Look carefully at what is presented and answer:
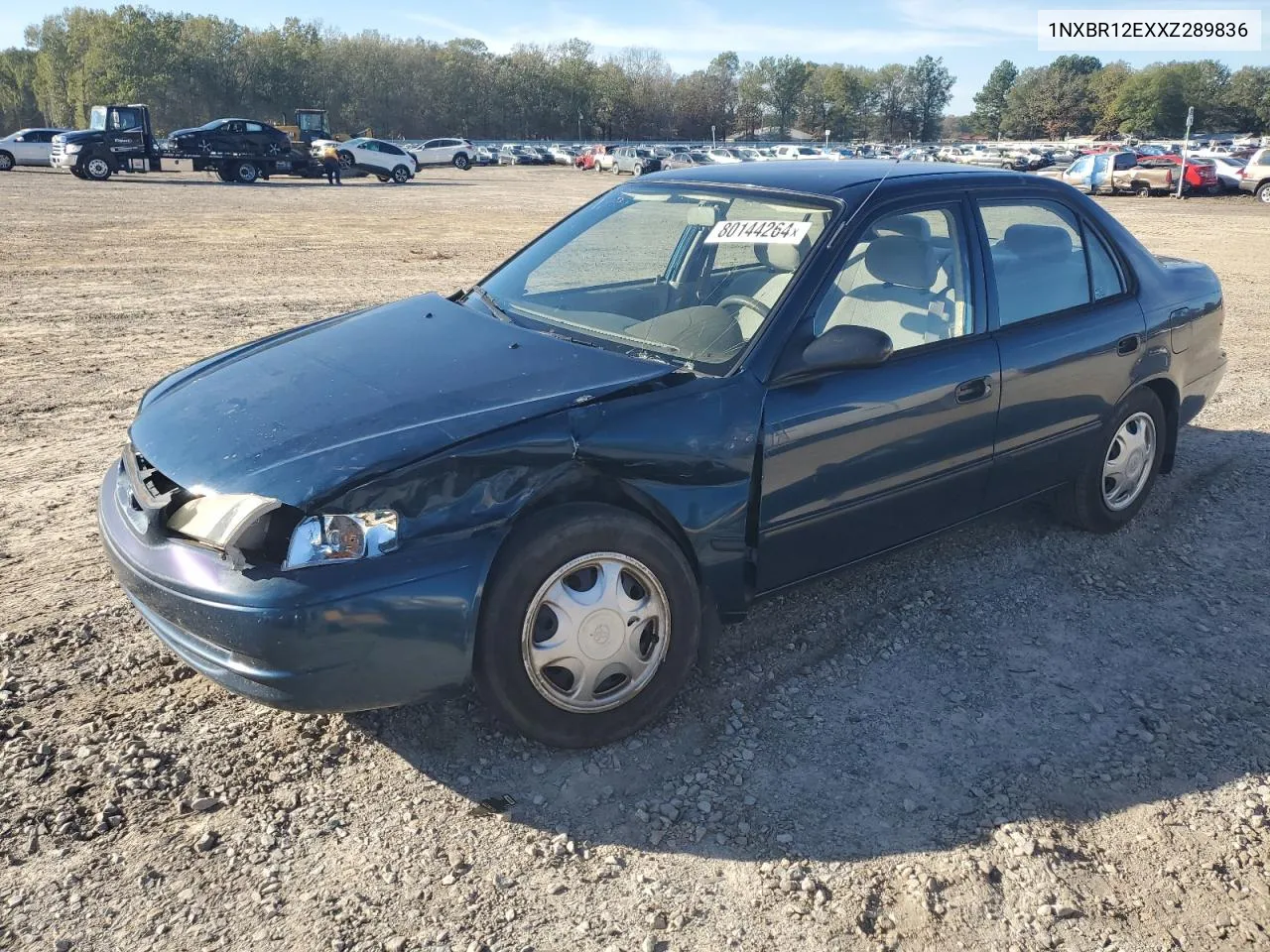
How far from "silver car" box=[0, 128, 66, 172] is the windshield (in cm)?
3996

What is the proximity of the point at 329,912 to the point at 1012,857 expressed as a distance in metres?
1.78

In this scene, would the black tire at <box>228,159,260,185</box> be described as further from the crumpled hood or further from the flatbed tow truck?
the crumpled hood

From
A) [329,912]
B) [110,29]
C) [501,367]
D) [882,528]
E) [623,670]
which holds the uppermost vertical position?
[110,29]

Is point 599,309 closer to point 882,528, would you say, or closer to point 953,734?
point 882,528

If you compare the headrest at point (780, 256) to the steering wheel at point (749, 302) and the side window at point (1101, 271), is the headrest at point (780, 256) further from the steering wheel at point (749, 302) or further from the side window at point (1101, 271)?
the side window at point (1101, 271)

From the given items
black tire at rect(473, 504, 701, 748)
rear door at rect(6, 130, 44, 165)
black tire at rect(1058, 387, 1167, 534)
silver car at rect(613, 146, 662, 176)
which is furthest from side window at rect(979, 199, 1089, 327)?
silver car at rect(613, 146, 662, 176)

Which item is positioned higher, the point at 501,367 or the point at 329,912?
the point at 501,367

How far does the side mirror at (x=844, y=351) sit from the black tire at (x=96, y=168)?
35.8 metres

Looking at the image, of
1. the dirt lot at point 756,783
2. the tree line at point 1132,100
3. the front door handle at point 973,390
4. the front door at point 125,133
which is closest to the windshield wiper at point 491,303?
the dirt lot at point 756,783

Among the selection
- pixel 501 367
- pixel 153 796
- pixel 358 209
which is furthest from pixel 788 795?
pixel 358 209

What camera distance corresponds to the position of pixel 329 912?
2.43 metres

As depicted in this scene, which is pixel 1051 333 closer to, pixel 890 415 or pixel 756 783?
pixel 890 415

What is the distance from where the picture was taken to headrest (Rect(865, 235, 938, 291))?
12.2 feet

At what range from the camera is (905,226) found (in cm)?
380
